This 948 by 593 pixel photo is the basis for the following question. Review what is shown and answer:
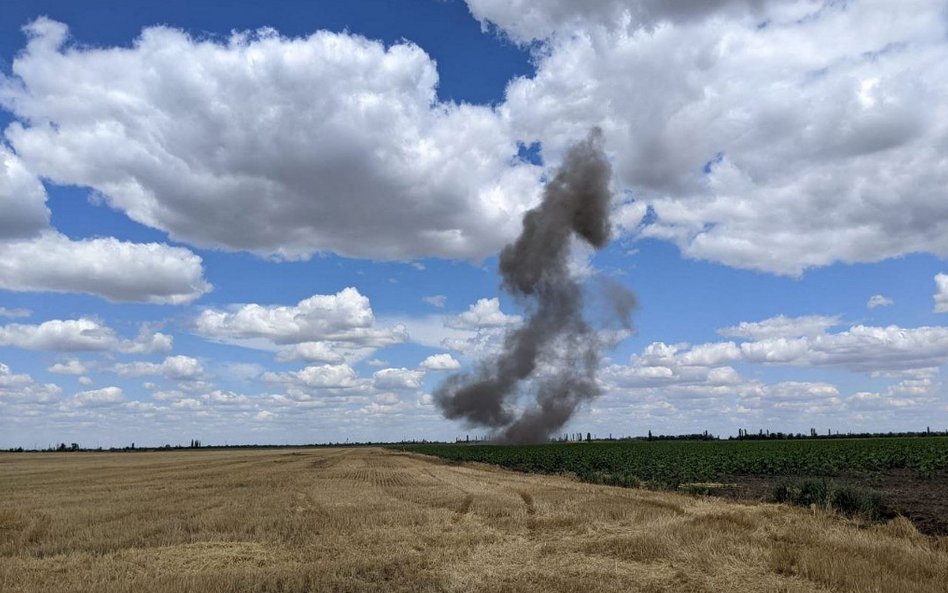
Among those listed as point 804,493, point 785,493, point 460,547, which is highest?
point 804,493

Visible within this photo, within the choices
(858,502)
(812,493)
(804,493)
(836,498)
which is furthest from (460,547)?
(804,493)

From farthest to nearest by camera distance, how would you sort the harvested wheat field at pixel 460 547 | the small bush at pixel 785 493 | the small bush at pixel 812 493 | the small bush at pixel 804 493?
1. the small bush at pixel 785 493
2. the small bush at pixel 804 493
3. the small bush at pixel 812 493
4. the harvested wheat field at pixel 460 547

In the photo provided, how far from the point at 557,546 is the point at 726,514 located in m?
7.16

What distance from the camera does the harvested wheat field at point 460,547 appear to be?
13.3 metres

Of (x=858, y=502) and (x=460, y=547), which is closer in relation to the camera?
(x=460, y=547)

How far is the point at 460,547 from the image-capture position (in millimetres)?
17266

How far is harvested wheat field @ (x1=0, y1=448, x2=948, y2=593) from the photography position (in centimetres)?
1333

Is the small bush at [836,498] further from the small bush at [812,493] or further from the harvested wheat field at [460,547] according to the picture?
the harvested wheat field at [460,547]

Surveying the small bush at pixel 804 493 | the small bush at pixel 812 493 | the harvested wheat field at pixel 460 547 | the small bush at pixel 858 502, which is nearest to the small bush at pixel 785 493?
the small bush at pixel 804 493

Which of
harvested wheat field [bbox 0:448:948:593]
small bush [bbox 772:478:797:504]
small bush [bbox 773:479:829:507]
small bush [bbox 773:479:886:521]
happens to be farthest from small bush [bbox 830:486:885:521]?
small bush [bbox 772:478:797:504]

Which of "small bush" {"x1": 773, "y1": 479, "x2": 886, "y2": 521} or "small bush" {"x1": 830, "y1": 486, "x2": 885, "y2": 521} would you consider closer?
"small bush" {"x1": 830, "y1": 486, "x2": 885, "y2": 521}

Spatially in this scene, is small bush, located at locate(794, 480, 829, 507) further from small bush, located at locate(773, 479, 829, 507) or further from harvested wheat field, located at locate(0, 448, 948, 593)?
harvested wheat field, located at locate(0, 448, 948, 593)

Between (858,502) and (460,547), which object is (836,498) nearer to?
(858,502)

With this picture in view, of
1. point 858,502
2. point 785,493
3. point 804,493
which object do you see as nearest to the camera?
point 858,502
